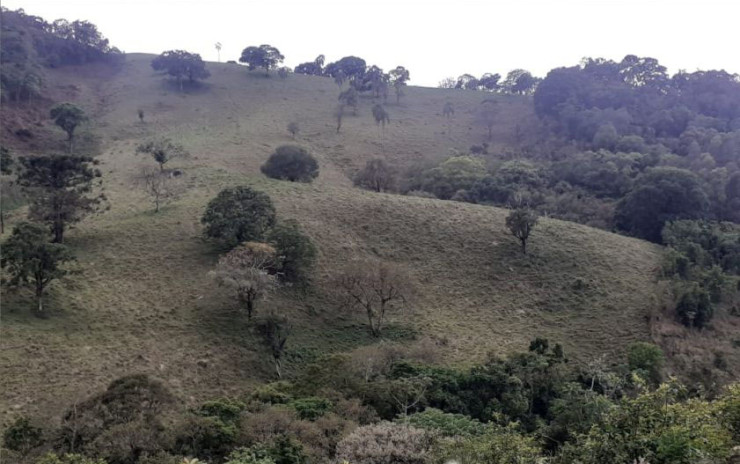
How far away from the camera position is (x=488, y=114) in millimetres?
94000

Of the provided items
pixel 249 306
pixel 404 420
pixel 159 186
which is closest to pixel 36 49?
pixel 159 186

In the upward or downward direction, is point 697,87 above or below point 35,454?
above

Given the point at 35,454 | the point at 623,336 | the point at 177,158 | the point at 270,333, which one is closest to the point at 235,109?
the point at 177,158

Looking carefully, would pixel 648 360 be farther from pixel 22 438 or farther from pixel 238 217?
pixel 22 438

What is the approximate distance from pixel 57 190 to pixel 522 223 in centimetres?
3276

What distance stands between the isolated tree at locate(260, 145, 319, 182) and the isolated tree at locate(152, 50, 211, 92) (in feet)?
141

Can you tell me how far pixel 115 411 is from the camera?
1969cm

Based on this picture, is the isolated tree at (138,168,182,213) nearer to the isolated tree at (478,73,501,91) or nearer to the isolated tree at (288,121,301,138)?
the isolated tree at (288,121,301,138)

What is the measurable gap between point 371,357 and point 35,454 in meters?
13.6

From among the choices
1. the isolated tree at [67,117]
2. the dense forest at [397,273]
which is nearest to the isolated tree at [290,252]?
the dense forest at [397,273]

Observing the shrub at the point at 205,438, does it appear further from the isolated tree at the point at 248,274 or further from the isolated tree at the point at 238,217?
the isolated tree at the point at 238,217

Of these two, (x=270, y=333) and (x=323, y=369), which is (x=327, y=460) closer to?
(x=323, y=369)

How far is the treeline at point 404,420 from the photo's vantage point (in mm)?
13016

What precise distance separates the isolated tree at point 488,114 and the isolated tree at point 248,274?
194 feet
